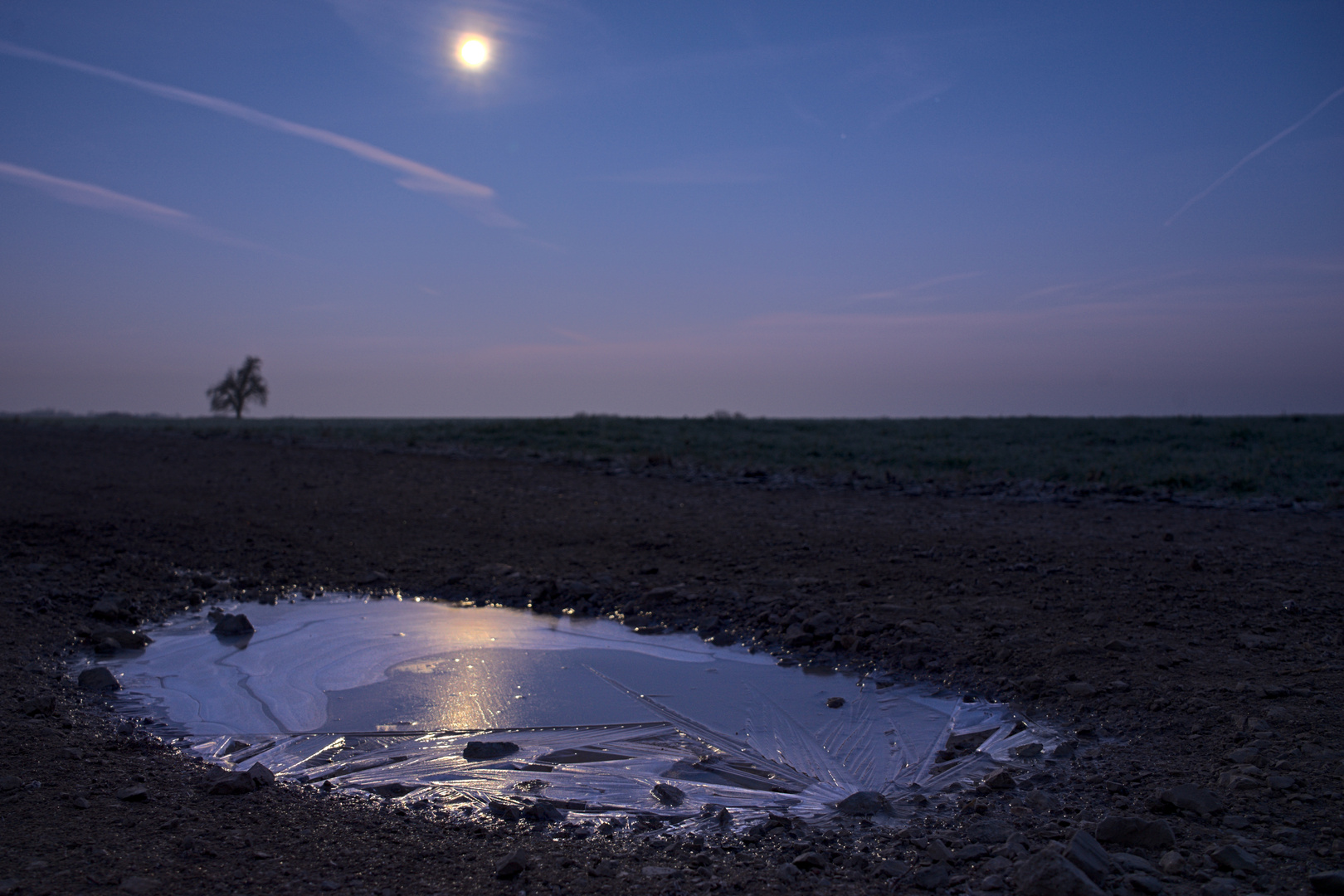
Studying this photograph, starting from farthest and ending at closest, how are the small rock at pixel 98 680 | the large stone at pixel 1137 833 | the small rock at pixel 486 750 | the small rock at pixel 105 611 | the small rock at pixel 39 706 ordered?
1. the small rock at pixel 105 611
2. the small rock at pixel 98 680
3. the small rock at pixel 39 706
4. the small rock at pixel 486 750
5. the large stone at pixel 1137 833

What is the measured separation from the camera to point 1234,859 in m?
2.79

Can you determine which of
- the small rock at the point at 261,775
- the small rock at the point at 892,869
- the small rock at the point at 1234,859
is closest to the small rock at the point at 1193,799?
the small rock at the point at 1234,859

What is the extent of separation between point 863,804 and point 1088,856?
0.86m

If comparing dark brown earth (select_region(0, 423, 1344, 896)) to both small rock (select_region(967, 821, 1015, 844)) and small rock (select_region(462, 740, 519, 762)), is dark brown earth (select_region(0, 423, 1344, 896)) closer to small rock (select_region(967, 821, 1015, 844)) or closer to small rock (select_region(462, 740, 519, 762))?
small rock (select_region(967, 821, 1015, 844))

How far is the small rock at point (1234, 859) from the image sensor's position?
2766 mm

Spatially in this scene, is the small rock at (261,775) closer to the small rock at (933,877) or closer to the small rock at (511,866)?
the small rock at (511,866)

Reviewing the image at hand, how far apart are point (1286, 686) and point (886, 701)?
1.98 meters

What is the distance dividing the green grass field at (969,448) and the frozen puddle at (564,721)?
8055 millimetres

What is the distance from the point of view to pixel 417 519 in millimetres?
9859

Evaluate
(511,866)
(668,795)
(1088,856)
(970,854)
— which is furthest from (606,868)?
(1088,856)

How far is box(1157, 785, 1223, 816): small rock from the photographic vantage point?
3178mm

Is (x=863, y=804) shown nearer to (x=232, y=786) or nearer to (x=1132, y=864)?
(x=1132, y=864)

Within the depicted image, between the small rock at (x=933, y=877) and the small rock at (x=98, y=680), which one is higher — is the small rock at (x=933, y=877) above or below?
above

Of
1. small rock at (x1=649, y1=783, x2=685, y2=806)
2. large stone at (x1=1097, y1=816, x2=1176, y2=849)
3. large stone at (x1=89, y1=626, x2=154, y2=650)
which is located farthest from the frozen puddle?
large stone at (x1=1097, y1=816, x2=1176, y2=849)
